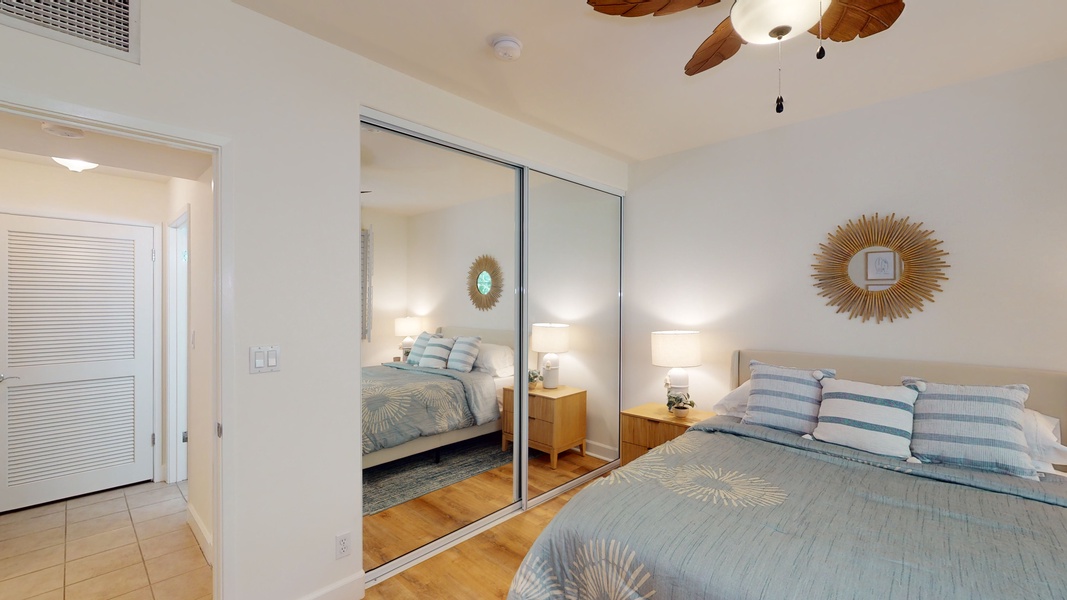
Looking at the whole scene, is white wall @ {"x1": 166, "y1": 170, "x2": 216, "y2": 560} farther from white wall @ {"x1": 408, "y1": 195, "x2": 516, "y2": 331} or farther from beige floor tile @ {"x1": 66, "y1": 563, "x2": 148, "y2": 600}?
white wall @ {"x1": 408, "y1": 195, "x2": 516, "y2": 331}

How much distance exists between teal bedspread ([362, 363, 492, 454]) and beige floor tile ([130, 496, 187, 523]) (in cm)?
189

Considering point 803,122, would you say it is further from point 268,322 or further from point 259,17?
point 268,322

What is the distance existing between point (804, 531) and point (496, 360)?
1.87 m

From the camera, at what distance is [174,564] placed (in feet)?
8.13

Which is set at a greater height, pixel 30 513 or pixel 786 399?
pixel 786 399

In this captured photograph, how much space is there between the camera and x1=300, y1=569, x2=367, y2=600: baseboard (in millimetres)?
2032

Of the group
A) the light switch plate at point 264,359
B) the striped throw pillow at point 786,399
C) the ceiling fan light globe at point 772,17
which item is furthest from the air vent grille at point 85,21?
the striped throw pillow at point 786,399

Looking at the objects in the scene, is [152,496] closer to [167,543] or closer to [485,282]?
[167,543]

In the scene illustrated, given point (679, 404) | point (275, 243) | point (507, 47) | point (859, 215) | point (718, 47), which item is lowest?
point (679, 404)

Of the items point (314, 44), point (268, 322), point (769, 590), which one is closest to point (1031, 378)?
point (769, 590)

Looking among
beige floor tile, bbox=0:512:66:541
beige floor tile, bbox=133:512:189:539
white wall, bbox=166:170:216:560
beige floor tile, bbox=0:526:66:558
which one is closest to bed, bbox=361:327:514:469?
white wall, bbox=166:170:216:560

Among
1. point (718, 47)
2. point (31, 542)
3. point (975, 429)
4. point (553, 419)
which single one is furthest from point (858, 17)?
point (31, 542)

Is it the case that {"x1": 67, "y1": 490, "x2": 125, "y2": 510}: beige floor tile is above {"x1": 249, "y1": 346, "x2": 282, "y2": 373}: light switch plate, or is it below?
below

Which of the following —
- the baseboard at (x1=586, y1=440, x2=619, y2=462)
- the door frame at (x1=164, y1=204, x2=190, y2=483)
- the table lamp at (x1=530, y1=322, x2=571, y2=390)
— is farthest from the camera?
the baseboard at (x1=586, y1=440, x2=619, y2=462)
